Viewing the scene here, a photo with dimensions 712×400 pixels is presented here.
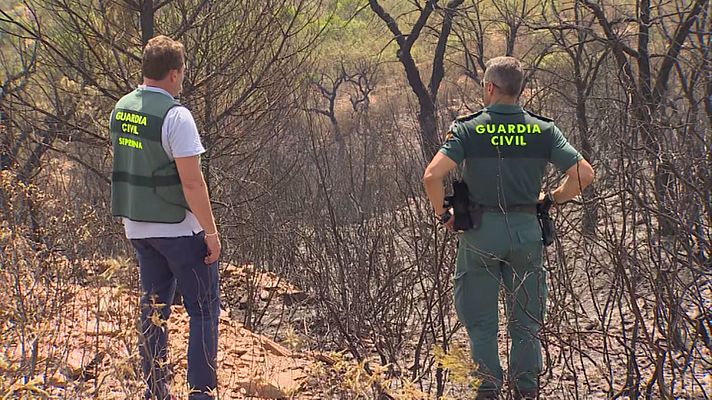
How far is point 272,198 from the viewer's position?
7176 millimetres

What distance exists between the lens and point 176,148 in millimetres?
3064

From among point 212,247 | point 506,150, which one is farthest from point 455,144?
point 212,247

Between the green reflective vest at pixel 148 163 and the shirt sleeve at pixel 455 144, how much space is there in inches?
45.3

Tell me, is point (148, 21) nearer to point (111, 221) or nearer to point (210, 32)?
point (210, 32)

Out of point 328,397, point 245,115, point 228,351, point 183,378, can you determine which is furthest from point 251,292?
point 328,397

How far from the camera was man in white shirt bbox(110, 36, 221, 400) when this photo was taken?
3.09 metres

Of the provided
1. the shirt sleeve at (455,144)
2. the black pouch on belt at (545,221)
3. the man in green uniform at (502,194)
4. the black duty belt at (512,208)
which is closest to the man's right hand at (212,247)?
the man in green uniform at (502,194)

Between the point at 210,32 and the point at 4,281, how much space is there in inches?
116

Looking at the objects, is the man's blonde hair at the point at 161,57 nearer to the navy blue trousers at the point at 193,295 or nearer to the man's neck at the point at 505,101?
the navy blue trousers at the point at 193,295

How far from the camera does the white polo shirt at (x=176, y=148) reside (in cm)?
307

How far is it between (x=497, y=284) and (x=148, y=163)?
163 cm

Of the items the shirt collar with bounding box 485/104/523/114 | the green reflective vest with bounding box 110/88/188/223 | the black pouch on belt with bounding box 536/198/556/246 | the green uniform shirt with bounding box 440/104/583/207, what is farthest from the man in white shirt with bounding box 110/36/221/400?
the black pouch on belt with bounding box 536/198/556/246

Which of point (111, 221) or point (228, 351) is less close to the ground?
point (111, 221)

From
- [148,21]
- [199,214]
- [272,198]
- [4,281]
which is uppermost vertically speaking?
[148,21]
